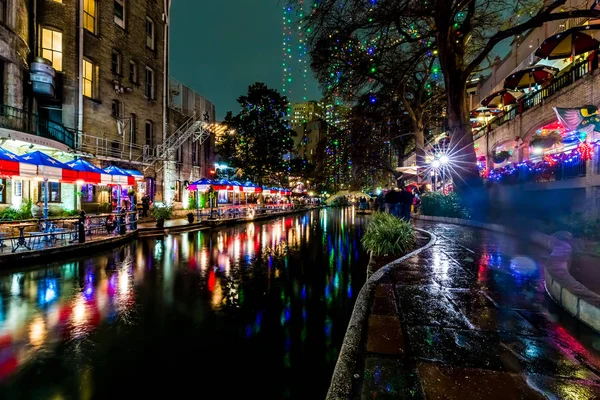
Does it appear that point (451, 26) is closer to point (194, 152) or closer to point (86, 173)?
point (86, 173)

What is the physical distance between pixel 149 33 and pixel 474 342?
106 feet

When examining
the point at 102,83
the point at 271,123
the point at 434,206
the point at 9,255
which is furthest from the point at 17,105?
the point at 271,123

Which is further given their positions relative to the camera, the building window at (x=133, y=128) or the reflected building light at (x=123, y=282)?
the building window at (x=133, y=128)

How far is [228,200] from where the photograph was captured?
4231 centimetres

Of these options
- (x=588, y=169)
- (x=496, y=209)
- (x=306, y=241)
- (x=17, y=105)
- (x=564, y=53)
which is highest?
(x=564, y=53)

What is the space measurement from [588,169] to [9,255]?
67.1 ft

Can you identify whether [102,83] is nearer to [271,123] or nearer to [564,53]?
[271,123]

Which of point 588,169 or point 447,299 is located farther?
point 588,169

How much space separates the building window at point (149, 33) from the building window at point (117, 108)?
274 inches

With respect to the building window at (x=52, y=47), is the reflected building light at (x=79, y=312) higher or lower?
lower

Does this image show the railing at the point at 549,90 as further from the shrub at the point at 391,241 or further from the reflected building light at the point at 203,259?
the reflected building light at the point at 203,259

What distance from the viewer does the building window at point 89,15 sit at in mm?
20703

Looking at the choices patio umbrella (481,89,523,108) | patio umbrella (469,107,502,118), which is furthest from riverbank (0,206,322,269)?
patio umbrella (469,107,502,118)

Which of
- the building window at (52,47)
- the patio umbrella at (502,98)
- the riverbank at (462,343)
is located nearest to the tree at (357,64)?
the patio umbrella at (502,98)
